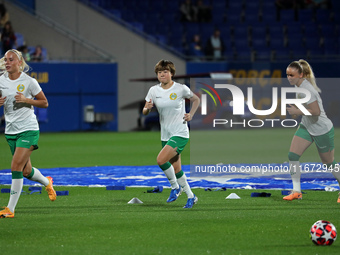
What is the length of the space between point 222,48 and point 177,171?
84.1 ft

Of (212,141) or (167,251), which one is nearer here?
(167,251)

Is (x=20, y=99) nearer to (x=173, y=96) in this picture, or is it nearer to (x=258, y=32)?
(x=173, y=96)

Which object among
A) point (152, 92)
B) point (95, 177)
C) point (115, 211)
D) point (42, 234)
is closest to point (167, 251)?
point (42, 234)

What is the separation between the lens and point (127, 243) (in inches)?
290

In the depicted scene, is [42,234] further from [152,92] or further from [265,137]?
[265,137]

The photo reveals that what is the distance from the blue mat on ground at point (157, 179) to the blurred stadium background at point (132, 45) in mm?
16762

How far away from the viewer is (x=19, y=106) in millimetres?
9523

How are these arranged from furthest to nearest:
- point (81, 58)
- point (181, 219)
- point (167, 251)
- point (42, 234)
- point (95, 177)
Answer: point (81, 58) → point (95, 177) → point (181, 219) → point (42, 234) → point (167, 251)

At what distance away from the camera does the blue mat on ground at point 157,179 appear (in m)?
13.1

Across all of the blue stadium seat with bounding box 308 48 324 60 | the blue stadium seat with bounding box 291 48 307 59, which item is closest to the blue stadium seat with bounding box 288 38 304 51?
the blue stadium seat with bounding box 291 48 307 59

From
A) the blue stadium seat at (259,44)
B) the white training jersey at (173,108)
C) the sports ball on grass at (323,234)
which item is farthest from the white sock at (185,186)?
the blue stadium seat at (259,44)

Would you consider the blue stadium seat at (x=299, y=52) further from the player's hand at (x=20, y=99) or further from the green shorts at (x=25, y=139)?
the player's hand at (x=20, y=99)

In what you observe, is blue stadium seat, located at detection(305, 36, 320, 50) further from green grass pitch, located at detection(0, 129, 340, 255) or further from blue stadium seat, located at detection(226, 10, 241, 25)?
green grass pitch, located at detection(0, 129, 340, 255)

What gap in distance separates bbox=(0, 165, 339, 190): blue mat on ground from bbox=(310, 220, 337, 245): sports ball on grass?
5.33 meters
